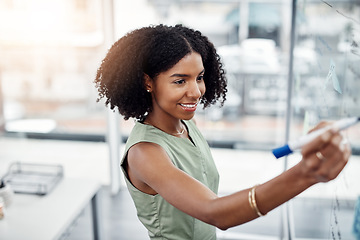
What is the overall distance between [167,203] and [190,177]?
261mm

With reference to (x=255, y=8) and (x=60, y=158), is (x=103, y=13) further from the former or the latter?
(x=60, y=158)

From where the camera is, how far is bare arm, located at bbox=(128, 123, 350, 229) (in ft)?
2.20

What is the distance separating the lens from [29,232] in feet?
5.54

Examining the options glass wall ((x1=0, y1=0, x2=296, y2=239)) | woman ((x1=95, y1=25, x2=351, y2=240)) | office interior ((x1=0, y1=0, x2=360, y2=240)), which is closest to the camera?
woman ((x1=95, y1=25, x2=351, y2=240))

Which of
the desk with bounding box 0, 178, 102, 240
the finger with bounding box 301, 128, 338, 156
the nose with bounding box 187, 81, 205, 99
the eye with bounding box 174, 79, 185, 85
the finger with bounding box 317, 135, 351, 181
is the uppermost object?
the eye with bounding box 174, 79, 185, 85

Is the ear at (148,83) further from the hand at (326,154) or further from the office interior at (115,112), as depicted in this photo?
the office interior at (115,112)

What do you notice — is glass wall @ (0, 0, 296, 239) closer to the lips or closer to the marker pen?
the lips

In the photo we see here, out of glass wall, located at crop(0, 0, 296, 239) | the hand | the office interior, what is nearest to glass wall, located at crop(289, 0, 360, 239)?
the office interior

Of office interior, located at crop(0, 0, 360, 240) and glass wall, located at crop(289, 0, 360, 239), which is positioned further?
office interior, located at crop(0, 0, 360, 240)

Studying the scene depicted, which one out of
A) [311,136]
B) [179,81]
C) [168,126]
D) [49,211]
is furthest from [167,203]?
[49,211]

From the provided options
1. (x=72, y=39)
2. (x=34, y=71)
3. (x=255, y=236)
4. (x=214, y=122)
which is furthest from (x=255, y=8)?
(x=34, y=71)

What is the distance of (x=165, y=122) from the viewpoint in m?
1.25

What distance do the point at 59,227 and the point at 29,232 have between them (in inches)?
4.9

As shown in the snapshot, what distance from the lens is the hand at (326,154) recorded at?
2.15 ft
